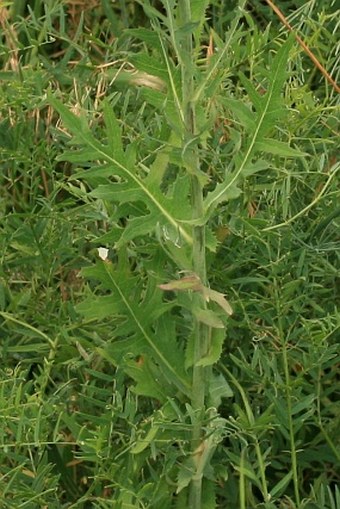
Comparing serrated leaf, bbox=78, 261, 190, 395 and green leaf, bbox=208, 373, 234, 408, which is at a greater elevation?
serrated leaf, bbox=78, 261, 190, 395

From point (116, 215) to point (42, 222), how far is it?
0.87 ft

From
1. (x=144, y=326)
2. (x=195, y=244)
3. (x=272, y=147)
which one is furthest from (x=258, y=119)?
(x=144, y=326)

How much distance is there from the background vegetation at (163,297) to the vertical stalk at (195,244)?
1 centimetres

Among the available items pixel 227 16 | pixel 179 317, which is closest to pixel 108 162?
pixel 179 317

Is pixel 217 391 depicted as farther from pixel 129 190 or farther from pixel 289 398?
pixel 129 190

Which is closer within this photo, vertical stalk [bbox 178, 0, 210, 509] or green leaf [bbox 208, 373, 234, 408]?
vertical stalk [bbox 178, 0, 210, 509]

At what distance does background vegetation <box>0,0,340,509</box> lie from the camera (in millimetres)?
1182

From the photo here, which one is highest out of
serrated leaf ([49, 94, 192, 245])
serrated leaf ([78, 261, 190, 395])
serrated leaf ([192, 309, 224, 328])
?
serrated leaf ([49, 94, 192, 245])

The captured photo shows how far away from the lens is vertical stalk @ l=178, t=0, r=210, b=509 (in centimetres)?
109

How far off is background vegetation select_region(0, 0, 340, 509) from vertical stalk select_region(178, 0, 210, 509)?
0.04 feet

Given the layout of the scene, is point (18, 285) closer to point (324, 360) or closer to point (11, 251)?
point (11, 251)

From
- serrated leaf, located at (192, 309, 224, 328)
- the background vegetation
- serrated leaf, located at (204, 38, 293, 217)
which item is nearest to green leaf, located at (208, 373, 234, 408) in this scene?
the background vegetation

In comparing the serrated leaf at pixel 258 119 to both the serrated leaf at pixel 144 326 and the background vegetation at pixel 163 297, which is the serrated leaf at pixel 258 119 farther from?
the serrated leaf at pixel 144 326

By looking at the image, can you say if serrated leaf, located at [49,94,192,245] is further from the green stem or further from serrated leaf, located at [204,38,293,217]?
the green stem
